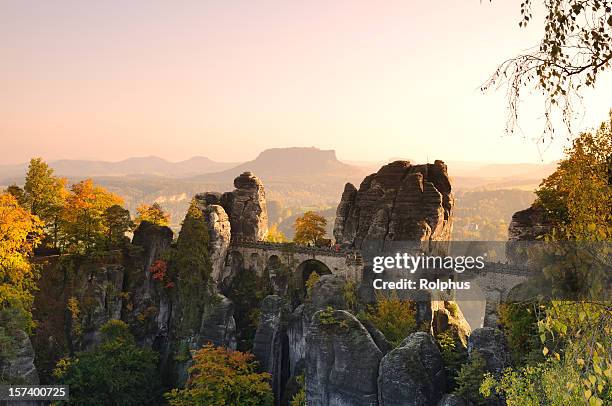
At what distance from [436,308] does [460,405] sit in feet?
56.2

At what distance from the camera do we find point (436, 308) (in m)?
39.7

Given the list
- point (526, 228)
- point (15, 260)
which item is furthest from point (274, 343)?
point (15, 260)

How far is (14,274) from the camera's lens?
1527 inches

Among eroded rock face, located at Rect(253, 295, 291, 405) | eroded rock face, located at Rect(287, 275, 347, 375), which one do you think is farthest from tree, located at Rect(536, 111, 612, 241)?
eroded rock face, located at Rect(253, 295, 291, 405)

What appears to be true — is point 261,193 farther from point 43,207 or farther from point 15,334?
point 15,334

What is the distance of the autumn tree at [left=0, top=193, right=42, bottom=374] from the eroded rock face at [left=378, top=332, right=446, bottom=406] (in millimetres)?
26925

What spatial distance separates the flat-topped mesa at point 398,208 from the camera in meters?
40.0

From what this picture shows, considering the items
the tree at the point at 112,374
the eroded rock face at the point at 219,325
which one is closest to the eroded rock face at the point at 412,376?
the eroded rock face at the point at 219,325

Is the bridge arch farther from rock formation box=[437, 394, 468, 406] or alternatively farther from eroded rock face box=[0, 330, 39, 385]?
rock formation box=[437, 394, 468, 406]

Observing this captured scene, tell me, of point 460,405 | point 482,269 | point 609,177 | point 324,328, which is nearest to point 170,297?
point 324,328

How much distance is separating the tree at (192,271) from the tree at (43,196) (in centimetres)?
1227

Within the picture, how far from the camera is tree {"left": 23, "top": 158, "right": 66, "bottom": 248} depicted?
1804 inches

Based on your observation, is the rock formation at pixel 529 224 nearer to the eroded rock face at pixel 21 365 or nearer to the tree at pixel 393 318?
the tree at pixel 393 318

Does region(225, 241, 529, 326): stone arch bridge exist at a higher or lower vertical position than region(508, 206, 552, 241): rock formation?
lower
